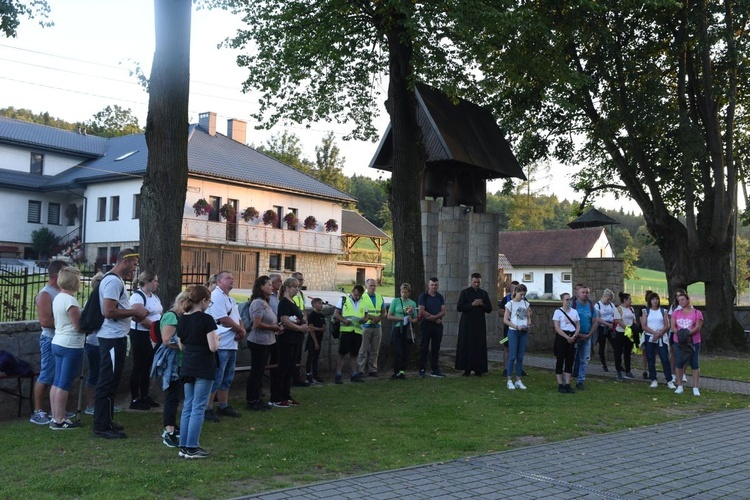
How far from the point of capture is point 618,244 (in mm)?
96438

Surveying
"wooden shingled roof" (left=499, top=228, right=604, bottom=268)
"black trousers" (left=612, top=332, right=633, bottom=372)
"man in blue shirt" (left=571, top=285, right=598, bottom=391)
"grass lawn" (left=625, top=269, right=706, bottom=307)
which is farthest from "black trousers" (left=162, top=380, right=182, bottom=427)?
"wooden shingled roof" (left=499, top=228, right=604, bottom=268)

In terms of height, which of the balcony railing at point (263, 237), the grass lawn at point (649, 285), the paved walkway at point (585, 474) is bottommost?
the paved walkway at point (585, 474)

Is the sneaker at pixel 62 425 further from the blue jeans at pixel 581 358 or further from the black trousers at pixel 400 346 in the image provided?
the blue jeans at pixel 581 358

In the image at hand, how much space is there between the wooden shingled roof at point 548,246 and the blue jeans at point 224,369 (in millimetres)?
64717

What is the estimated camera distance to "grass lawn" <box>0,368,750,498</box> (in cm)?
682

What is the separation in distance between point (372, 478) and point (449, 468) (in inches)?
37.2

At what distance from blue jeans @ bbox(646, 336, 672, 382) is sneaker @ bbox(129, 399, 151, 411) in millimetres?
9742

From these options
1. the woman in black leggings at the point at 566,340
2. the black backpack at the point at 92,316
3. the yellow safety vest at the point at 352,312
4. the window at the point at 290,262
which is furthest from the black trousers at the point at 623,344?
the window at the point at 290,262

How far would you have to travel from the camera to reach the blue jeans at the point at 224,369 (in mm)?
9797

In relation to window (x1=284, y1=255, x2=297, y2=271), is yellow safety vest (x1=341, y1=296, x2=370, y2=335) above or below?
below

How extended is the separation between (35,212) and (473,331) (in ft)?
132

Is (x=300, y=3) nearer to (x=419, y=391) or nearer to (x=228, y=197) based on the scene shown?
(x=419, y=391)

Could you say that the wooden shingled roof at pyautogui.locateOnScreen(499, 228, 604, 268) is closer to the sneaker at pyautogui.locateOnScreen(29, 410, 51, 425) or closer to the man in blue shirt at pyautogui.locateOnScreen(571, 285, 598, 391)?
the man in blue shirt at pyautogui.locateOnScreen(571, 285, 598, 391)

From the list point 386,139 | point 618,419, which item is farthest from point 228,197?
point 618,419
